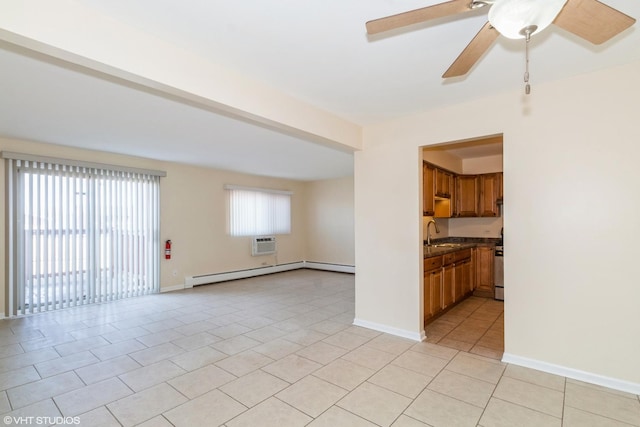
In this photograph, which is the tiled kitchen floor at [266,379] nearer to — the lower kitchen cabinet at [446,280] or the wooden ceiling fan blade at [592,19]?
the lower kitchen cabinet at [446,280]

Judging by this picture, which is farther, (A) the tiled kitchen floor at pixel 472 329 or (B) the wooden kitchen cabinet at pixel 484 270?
(B) the wooden kitchen cabinet at pixel 484 270

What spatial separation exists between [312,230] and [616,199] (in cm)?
693

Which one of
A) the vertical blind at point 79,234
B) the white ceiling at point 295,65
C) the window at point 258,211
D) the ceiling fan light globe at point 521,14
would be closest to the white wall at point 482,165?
the white ceiling at point 295,65

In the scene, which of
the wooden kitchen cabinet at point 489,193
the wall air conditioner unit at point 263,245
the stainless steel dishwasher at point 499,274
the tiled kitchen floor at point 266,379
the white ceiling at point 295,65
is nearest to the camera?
the white ceiling at point 295,65

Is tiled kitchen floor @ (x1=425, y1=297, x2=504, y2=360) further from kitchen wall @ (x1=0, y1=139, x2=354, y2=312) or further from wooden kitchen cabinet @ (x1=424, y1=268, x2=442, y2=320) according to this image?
kitchen wall @ (x1=0, y1=139, x2=354, y2=312)

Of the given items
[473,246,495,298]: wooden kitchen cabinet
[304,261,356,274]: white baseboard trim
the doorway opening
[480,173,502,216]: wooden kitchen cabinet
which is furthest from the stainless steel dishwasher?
[304,261,356,274]: white baseboard trim

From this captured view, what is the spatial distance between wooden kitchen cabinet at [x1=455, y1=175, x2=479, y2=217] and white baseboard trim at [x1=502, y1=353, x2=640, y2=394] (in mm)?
3342

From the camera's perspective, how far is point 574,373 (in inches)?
104

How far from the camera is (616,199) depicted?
2.49m

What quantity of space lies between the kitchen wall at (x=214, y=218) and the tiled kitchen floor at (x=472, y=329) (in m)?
3.70

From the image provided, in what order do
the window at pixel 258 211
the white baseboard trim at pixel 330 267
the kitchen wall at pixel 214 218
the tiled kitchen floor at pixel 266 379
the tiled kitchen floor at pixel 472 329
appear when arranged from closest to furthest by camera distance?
the tiled kitchen floor at pixel 266 379 < the tiled kitchen floor at pixel 472 329 < the kitchen wall at pixel 214 218 < the window at pixel 258 211 < the white baseboard trim at pixel 330 267

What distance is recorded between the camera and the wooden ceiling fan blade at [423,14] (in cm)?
129

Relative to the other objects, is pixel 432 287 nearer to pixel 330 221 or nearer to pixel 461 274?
pixel 461 274

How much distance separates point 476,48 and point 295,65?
1.31 m
